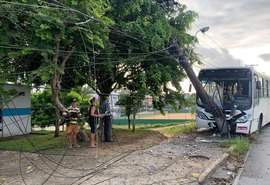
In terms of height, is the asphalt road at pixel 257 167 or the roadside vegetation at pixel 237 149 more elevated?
the roadside vegetation at pixel 237 149

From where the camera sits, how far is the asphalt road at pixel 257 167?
23.7ft

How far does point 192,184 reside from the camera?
21.4 feet

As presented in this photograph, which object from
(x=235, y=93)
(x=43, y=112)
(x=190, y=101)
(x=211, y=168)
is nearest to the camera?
(x=211, y=168)

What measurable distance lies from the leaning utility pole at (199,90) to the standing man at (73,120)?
4737 millimetres

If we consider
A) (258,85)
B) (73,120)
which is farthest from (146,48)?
(258,85)

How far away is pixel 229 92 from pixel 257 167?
17.6 ft

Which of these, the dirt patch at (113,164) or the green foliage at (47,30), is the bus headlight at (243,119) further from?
the green foliage at (47,30)

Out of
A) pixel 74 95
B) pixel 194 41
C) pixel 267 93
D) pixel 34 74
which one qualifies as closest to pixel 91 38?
pixel 34 74

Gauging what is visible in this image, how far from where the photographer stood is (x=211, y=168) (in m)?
7.62

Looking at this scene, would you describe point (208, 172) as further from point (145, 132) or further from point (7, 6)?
point (145, 132)

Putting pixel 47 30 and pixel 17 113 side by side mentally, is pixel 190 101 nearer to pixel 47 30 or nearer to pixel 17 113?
pixel 47 30

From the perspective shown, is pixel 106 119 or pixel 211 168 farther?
pixel 106 119

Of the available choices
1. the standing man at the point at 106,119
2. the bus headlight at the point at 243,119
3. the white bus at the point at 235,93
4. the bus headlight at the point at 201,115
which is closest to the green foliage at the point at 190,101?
the white bus at the point at 235,93

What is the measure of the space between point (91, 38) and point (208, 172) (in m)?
4.35
